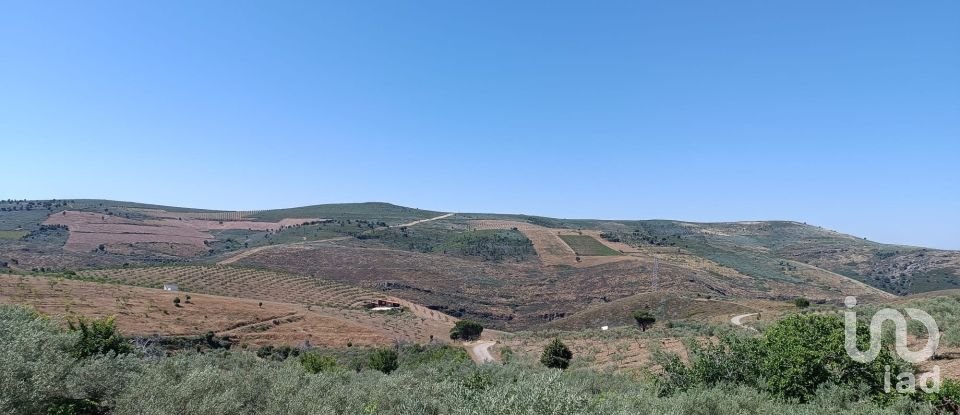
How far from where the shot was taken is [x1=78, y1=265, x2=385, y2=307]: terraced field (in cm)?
7912

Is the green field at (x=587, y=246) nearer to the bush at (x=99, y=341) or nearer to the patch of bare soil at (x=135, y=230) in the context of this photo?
the patch of bare soil at (x=135, y=230)

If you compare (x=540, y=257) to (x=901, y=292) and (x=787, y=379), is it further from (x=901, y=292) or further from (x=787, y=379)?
(x=787, y=379)

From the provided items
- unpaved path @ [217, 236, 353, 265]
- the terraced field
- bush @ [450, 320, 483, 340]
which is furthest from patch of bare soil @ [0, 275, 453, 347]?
unpaved path @ [217, 236, 353, 265]

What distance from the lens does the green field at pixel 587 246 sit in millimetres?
136000

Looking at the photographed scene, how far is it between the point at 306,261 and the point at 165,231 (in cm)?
6714

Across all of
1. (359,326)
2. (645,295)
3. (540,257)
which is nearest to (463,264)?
(540,257)

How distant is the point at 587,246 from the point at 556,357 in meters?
116

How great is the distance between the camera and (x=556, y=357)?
1388 inches

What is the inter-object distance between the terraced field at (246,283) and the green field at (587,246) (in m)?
65.2

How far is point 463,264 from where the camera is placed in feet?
407

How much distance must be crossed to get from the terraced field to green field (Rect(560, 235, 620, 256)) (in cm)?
6524

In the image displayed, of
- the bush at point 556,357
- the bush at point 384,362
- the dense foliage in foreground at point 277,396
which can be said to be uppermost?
the dense foliage in foreground at point 277,396

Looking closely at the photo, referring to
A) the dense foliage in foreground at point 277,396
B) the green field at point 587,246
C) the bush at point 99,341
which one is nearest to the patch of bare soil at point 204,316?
the bush at point 99,341

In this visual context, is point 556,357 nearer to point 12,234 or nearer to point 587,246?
point 587,246
